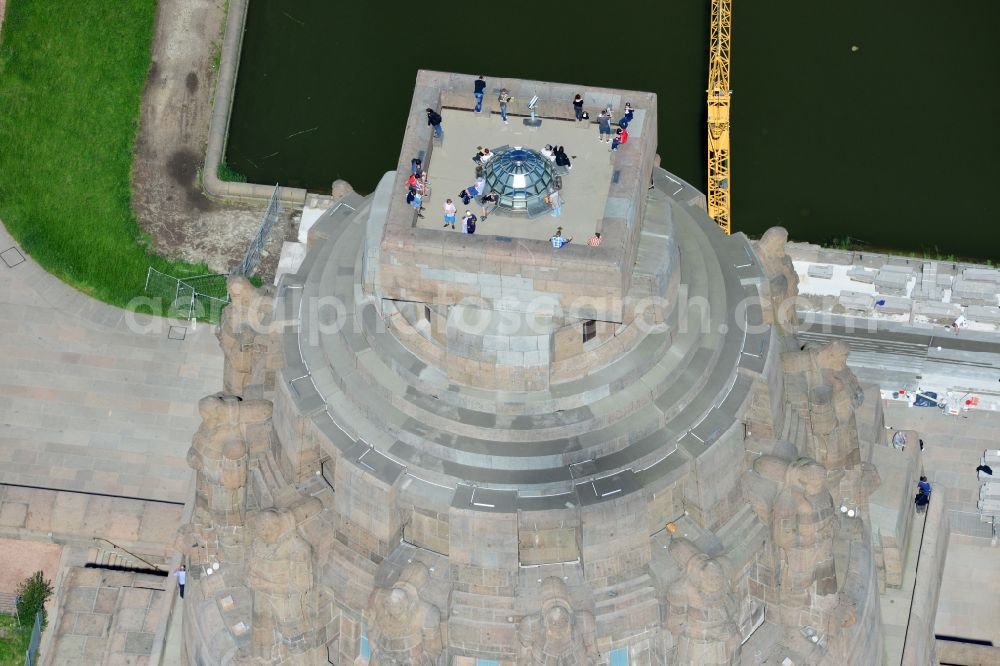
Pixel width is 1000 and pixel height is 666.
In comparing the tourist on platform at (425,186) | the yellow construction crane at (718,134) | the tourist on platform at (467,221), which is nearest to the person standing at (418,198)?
the tourist on platform at (425,186)

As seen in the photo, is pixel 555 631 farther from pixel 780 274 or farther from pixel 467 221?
pixel 780 274

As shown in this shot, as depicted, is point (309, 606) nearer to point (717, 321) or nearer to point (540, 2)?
point (717, 321)

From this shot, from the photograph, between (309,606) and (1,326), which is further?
(1,326)

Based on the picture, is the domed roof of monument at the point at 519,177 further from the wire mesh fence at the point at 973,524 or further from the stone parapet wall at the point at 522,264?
the wire mesh fence at the point at 973,524

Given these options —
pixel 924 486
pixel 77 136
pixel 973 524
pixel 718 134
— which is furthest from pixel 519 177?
pixel 77 136

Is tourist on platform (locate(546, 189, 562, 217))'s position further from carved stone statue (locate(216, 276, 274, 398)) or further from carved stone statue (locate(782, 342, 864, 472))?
carved stone statue (locate(216, 276, 274, 398))

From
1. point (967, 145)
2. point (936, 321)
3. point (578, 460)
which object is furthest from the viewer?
point (967, 145)

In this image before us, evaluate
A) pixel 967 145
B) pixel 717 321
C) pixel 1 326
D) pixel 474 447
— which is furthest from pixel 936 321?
pixel 1 326
